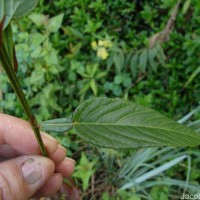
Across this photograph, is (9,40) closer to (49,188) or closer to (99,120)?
(99,120)

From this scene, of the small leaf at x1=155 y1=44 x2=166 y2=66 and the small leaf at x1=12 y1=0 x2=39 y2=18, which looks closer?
the small leaf at x1=12 y1=0 x2=39 y2=18

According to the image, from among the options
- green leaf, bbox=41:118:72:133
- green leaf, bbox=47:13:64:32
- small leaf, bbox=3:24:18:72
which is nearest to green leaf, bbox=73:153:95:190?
green leaf, bbox=47:13:64:32

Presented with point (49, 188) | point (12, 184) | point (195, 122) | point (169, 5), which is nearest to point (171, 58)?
point (169, 5)

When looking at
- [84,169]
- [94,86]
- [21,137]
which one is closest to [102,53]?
[94,86]

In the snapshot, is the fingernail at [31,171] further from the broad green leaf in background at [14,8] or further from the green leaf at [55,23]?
the green leaf at [55,23]

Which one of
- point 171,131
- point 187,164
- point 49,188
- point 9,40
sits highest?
point 9,40

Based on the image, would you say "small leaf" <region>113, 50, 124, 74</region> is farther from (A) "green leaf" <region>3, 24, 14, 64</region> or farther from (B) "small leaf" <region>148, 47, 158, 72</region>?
(A) "green leaf" <region>3, 24, 14, 64</region>
